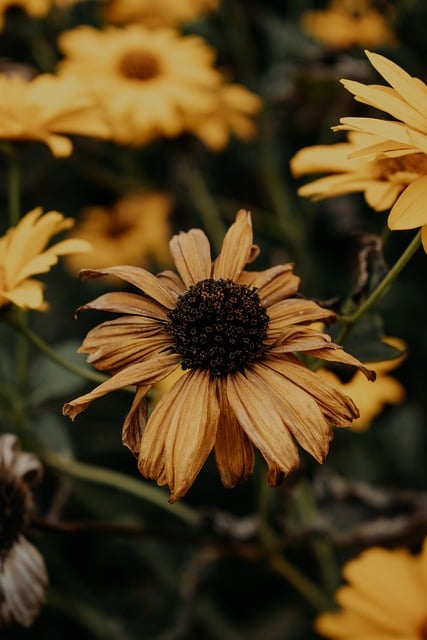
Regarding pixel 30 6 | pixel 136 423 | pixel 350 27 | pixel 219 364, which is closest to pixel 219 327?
pixel 219 364

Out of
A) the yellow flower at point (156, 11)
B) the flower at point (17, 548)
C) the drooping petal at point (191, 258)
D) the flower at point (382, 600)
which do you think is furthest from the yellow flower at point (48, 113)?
the yellow flower at point (156, 11)

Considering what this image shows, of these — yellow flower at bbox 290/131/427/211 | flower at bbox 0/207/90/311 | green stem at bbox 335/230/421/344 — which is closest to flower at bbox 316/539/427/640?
green stem at bbox 335/230/421/344

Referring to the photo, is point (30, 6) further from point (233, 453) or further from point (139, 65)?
point (233, 453)

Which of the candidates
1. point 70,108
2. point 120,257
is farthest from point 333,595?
point 120,257

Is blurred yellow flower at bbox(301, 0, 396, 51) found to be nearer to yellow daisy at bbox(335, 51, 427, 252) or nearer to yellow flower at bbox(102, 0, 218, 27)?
yellow flower at bbox(102, 0, 218, 27)

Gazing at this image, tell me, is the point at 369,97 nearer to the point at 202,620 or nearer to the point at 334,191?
the point at 334,191
